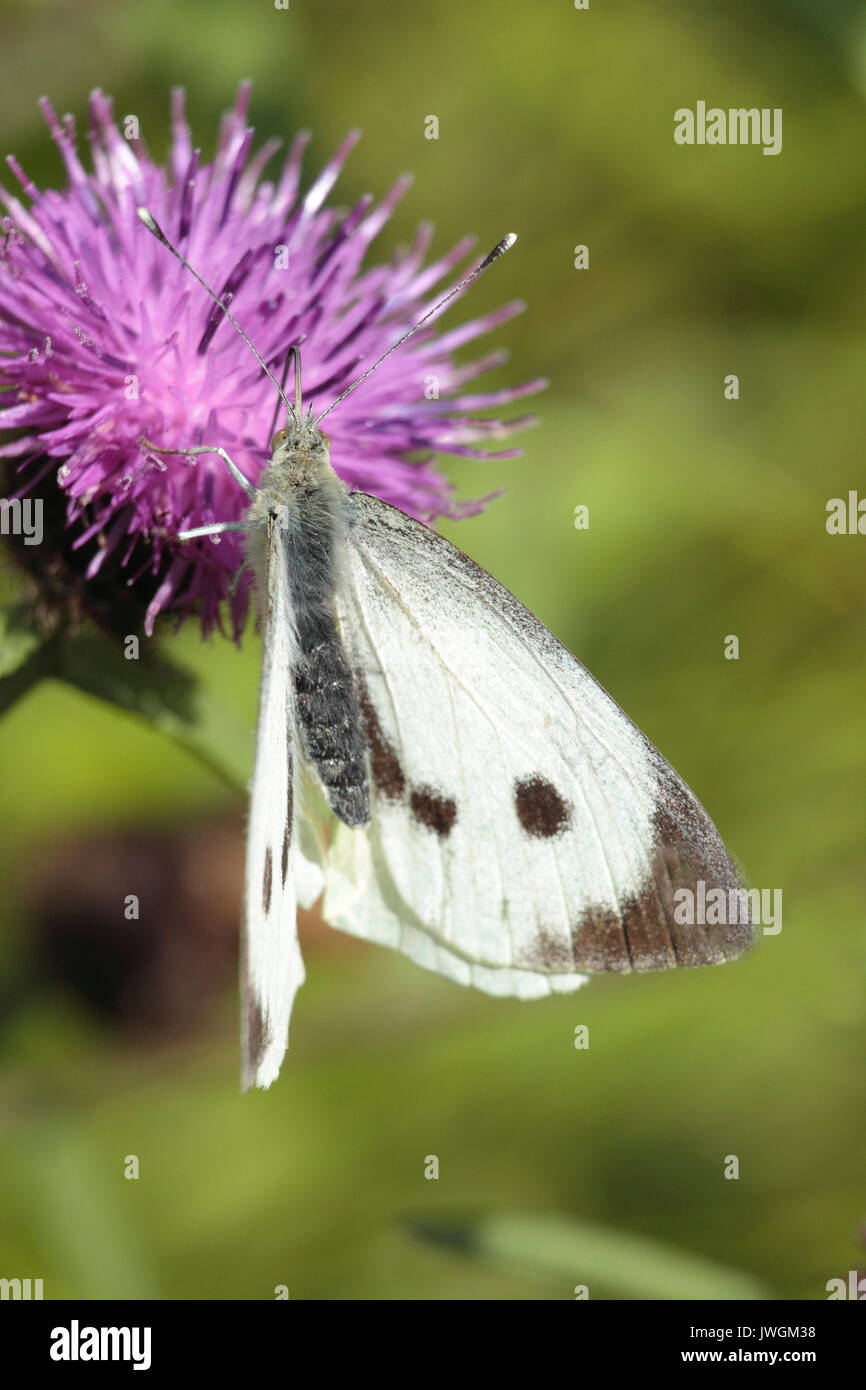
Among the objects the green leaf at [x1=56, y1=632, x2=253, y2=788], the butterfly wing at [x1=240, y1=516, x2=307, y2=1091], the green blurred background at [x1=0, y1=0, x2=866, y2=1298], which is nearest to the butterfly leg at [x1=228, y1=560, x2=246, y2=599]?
the butterfly wing at [x1=240, y1=516, x2=307, y2=1091]

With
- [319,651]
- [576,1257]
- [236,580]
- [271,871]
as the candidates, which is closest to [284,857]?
[271,871]

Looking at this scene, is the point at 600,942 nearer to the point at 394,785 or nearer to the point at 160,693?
the point at 394,785

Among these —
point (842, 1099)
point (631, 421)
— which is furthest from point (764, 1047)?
point (631, 421)

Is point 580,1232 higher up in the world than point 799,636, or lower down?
lower down

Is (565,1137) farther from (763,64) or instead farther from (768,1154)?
(763,64)

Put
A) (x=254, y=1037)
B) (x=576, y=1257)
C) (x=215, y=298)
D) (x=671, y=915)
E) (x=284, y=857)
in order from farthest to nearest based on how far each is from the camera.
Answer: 1. (x=576, y=1257)
2. (x=215, y=298)
3. (x=671, y=915)
4. (x=284, y=857)
5. (x=254, y=1037)

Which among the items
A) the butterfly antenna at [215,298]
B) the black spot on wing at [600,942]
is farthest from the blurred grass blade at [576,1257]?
the butterfly antenna at [215,298]
